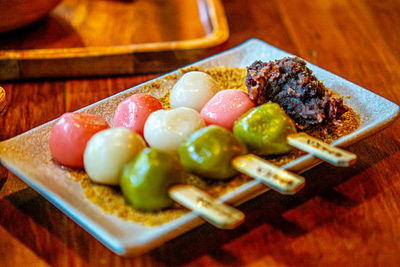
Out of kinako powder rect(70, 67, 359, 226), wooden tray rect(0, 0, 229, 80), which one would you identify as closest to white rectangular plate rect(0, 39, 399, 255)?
kinako powder rect(70, 67, 359, 226)

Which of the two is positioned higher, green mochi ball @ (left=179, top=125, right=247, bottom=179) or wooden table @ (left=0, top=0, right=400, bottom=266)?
green mochi ball @ (left=179, top=125, right=247, bottom=179)

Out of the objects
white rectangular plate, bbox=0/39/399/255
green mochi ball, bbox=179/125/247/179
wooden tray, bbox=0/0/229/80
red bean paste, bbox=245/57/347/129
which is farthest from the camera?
wooden tray, bbox=0/0/229/80

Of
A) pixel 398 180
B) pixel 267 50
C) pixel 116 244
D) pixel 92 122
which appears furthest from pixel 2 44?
pixel 398 180

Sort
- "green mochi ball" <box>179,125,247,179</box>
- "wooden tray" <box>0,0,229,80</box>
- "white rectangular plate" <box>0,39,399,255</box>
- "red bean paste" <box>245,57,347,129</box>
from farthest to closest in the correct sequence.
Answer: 1. "wooden tray" <box>0,0,229,80</box>
2. "red bean paste" <box>245,57,347,129</box>
3. "green mochi ball" <box>179,125,247,179</box>
4. "white rectangular plate" <box>0,39,399,255</box>

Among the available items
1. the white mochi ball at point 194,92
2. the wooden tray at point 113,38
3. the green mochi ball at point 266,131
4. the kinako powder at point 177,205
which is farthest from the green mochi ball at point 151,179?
the wooden tray at point 113,38

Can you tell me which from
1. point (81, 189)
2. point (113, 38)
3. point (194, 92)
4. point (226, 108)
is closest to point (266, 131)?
point (226, 108)

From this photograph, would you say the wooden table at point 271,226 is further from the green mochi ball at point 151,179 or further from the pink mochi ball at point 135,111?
the pink mochi ball at point 135,111

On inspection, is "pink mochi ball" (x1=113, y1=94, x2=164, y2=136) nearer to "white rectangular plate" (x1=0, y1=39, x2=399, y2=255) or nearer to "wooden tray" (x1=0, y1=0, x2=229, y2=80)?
"white rectangular plate" (x1=0, y1=39, x2=399, y2=255)
